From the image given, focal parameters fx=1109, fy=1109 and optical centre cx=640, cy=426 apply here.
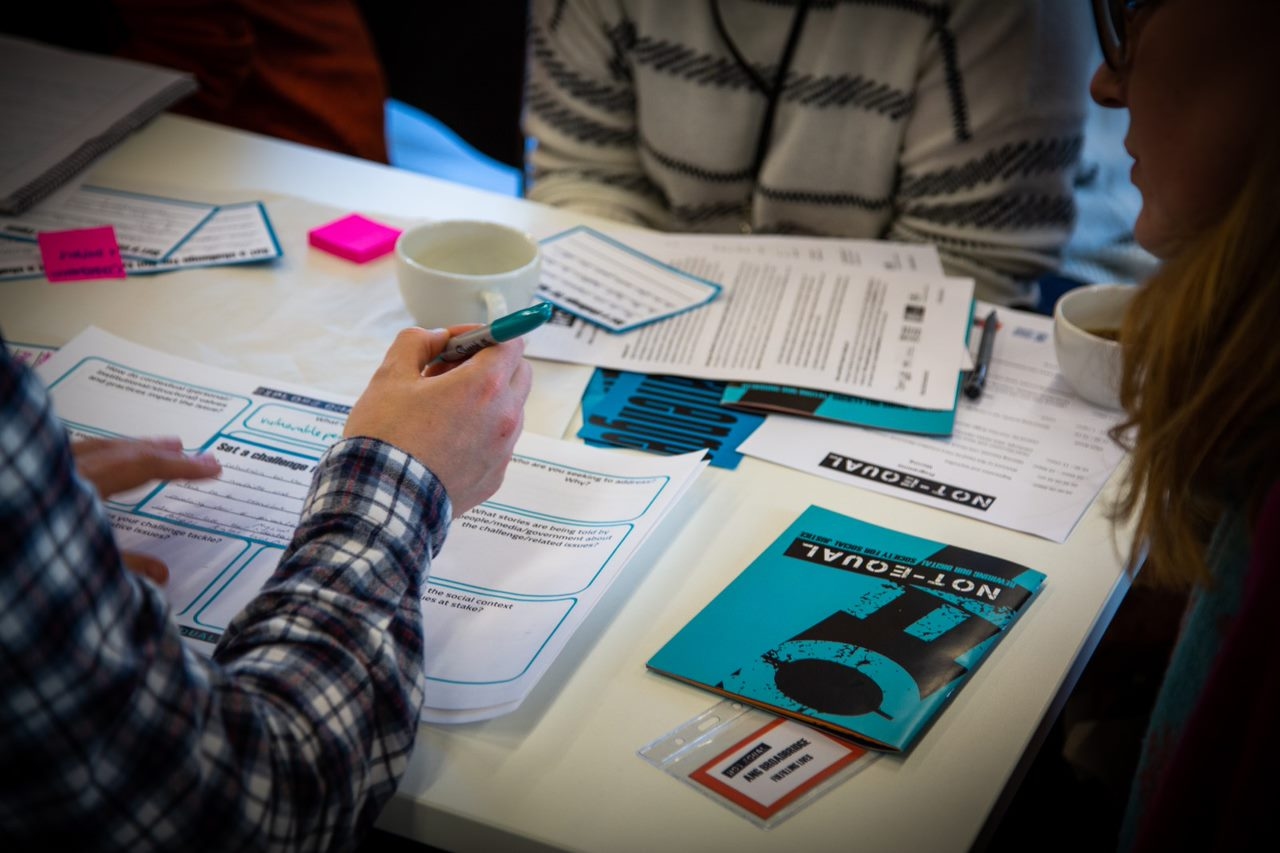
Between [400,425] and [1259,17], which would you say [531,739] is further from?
[1259,17]

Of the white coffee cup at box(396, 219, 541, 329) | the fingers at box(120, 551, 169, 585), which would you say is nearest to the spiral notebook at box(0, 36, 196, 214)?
the white coffee cup at box(396, 219, 541, 329)

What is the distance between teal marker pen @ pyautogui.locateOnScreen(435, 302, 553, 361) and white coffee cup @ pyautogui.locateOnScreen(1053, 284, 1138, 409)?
0.46m

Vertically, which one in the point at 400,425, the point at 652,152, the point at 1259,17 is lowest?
the point at 652,152

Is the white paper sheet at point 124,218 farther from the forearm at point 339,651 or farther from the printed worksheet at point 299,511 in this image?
the forearm at point 339,651

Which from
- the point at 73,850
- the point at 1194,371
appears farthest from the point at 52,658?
the point at 1194,371

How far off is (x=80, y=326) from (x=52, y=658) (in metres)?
0.61

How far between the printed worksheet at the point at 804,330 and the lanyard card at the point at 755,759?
376mm

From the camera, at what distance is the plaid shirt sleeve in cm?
42

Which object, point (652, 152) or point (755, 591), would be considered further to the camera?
point (652, 152)

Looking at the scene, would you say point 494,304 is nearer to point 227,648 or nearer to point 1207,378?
point 227,648

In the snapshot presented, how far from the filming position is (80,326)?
95 centimetres

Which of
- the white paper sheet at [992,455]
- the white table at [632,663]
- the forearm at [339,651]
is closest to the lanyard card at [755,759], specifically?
the white table at [632,663]

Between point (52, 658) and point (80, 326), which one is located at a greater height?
point (52, 658)

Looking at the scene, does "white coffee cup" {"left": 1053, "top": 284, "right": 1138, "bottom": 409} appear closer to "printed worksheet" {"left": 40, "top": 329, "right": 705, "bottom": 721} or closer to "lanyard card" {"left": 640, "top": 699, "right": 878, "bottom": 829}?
"printed worksheet" {"left": 40, "top": 329, "right": 705, "bottom": 721}
